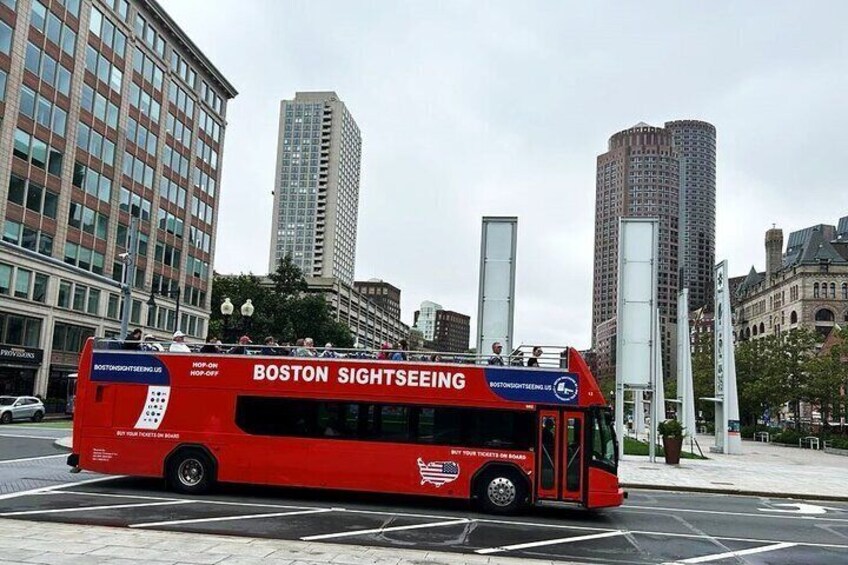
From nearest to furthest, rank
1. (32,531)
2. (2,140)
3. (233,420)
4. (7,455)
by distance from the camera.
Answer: (32,531), (233,420), (7,455), (2,140)

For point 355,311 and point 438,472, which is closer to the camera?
point 438,472

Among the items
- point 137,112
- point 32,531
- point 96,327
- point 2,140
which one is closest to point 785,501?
point 32,531

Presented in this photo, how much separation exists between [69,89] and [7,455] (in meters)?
39.8

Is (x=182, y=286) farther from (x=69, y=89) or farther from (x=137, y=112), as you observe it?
(x=69, y=89)

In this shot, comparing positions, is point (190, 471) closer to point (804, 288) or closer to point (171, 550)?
point (171, 550)

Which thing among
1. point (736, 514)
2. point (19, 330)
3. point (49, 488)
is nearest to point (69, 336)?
point (19, 330)

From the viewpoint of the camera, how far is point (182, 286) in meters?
72.2

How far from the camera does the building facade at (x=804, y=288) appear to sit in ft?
360

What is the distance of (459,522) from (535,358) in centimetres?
385

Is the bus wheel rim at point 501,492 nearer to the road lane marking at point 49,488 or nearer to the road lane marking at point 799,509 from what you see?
the road lane marking at point 799,509

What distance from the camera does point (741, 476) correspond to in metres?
25.5

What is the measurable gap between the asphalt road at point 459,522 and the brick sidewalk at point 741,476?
3.41 m

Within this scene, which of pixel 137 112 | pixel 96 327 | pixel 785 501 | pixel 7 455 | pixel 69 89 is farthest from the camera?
pixel 137 112

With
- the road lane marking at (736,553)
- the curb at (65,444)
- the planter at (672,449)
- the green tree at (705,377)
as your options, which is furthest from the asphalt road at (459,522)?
the green tree at (705,377)
